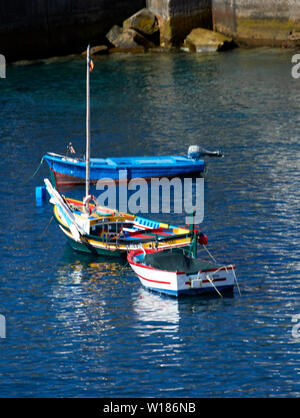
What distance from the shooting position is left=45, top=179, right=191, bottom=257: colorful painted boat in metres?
41.4

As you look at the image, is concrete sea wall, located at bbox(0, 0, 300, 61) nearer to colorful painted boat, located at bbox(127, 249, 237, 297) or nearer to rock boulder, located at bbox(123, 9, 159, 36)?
rock boulder, located at bbox(123, 9, 159, 36)

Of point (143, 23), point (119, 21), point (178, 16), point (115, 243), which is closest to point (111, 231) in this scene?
point (115, 243)

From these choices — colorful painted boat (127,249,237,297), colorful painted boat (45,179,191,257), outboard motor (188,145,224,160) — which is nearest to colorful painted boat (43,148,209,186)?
outboard motor (188,145,224,160)

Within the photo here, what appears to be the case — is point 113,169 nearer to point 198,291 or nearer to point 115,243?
point 115,243

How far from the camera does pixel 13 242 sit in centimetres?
4566

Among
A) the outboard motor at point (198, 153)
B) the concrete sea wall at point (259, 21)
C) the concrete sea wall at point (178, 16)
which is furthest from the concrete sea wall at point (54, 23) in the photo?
the outboard motor at point (198, 153)

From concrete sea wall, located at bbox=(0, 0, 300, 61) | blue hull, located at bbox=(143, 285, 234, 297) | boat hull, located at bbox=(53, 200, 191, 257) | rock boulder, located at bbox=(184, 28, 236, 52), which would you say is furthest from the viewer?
rock boulder, located at bbox=(184, 28, 236, 52)

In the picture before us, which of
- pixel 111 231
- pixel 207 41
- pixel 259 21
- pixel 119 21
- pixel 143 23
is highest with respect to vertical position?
pixel 119 21

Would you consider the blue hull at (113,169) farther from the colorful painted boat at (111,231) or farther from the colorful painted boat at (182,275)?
the colorful painted boat at (182,275)

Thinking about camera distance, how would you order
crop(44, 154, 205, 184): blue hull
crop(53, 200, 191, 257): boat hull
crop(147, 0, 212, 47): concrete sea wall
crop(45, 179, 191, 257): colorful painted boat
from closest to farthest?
crop(53, 200, 191, 257): boat hull
crop(45, 179, 191, 257): colorful painted boat
crop(44, 154, 205, 184): blue hull
crop(147, 0, 212, 47): concrete sea wall

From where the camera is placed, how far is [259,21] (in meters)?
96.5

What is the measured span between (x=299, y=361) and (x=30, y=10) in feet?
238

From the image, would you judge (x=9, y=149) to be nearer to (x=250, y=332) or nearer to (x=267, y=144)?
(x=267, y=144)

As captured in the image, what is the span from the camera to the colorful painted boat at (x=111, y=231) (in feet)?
136
